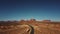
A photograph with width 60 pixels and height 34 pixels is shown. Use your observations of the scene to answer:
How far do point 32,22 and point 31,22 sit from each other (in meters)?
0.63

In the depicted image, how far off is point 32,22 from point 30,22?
1.32 meters

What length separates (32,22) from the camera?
350 feet

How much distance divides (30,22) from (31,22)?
0.74 metres

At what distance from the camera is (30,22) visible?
10706cm

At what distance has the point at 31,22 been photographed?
107 metres
